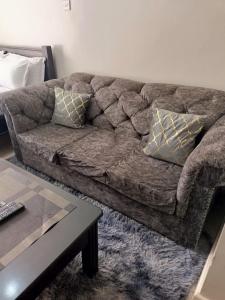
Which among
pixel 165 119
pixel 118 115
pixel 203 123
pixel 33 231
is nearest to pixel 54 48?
pixel 118 115

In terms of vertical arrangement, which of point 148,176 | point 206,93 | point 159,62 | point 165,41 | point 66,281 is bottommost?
point 66,281

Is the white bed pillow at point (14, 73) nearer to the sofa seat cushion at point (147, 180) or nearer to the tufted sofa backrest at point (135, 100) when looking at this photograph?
the tufted sofa backrest at point (135, 100)

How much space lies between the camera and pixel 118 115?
2039 millimetres

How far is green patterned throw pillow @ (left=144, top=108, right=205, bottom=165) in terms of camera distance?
1550 millimetres

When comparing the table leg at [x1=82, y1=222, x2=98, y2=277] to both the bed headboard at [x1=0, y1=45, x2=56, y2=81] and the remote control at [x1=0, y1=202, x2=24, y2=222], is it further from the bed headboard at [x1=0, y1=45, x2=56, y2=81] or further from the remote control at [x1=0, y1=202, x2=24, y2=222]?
the bed headboard at [x1=0, y1=45, x2=56, y2=81]

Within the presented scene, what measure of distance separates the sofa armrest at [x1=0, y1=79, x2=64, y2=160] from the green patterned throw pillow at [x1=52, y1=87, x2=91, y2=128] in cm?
13

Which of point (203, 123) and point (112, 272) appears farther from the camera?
point (203, 123)

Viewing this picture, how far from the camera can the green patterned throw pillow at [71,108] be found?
2096 millimetres

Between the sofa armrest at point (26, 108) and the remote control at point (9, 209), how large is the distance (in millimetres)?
1100

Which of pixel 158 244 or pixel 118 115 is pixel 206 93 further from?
pixel 158 244

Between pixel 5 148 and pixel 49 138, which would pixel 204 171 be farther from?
pixel 5 148

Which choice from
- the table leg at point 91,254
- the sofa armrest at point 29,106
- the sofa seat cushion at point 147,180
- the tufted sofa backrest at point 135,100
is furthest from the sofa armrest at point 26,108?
the table leg at point 91,254

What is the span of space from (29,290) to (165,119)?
130 centimetres

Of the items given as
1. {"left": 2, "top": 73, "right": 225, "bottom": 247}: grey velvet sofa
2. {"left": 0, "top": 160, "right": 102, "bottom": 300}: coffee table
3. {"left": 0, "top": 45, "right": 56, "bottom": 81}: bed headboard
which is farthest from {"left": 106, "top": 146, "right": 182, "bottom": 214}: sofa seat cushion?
{"left": 0, "top": 45, "right": 56, "bottom": 81}: bed headboard
